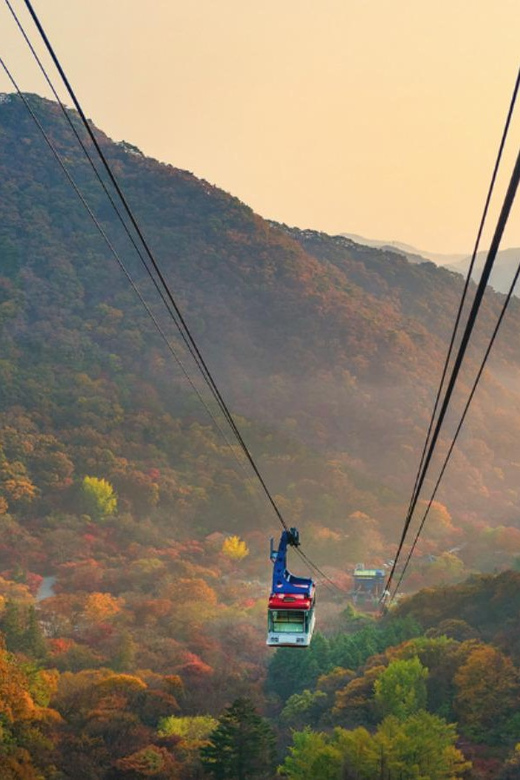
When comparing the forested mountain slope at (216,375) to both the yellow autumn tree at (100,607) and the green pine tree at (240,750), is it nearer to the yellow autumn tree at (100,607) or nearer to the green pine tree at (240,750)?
the yellow autumn tree at (100,607)

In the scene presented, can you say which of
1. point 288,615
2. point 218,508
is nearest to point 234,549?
point 218,508

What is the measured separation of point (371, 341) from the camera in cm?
16925

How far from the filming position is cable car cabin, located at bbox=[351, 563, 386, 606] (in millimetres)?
95812

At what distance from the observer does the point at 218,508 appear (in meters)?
125

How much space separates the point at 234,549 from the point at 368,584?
17.9 m

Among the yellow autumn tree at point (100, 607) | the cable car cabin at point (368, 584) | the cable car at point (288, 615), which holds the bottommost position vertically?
the yellow autumn tree at point (100, 607)

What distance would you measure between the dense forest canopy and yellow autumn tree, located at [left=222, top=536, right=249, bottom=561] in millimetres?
333

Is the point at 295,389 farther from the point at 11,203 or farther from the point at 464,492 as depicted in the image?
the point at 11,203

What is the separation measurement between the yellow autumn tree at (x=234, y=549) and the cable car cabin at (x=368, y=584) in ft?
50.9

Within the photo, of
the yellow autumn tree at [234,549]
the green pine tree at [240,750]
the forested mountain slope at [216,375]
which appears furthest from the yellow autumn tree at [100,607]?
the green pine tree at [240,750]

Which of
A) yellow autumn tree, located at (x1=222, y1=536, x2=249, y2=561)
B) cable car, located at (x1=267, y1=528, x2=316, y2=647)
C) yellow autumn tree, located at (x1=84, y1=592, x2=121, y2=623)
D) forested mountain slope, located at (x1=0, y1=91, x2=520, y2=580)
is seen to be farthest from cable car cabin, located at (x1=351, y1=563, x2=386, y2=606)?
cable car, located at (x1=267, y1=528, x2=316, y2=647)

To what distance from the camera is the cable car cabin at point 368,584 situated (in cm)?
9581

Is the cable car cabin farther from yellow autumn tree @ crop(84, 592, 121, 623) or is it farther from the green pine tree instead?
the green pine tree

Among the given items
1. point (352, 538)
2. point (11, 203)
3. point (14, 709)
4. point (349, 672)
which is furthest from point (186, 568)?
point (11, 203)
